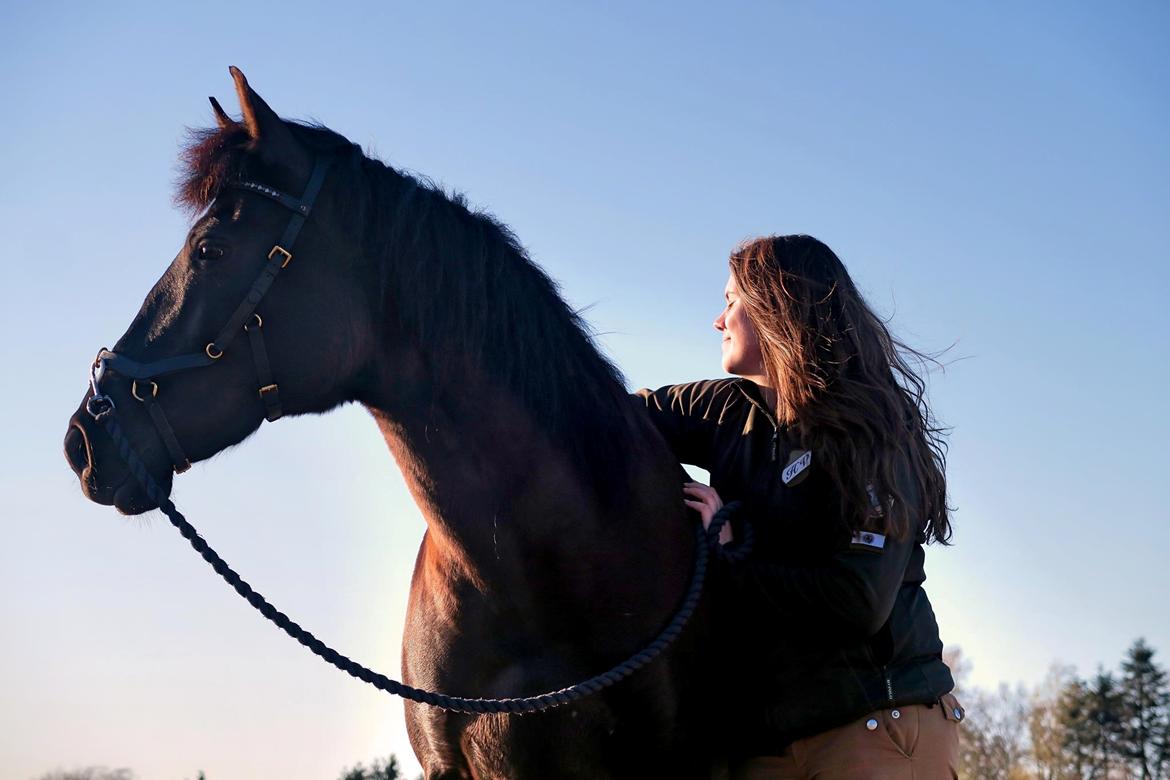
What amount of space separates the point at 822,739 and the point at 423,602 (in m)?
1.45

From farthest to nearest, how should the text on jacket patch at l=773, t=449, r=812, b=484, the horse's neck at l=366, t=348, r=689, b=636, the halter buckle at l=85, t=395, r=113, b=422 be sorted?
the text on jacket patch at l=773, t=449, r=812, b=484 → the horse's neck at l=366, t=348, r=689, b=636 → the halter buckle at l=85, t=395, r=113, b=422

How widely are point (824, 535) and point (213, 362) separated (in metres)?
2.07

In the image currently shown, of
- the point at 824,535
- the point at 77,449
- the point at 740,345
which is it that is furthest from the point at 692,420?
the point at 77,449

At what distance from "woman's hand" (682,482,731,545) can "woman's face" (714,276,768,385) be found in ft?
1.83

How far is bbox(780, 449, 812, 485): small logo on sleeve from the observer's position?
3.32 metres

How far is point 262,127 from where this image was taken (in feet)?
10.3

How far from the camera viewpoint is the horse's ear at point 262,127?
10.2 feet

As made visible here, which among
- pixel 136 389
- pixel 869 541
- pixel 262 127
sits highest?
pixel 262 127

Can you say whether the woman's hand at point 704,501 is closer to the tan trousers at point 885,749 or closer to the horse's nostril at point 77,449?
the tan trousers at point 885,749

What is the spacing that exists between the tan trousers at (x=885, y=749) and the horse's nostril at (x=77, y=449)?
2.44 metres

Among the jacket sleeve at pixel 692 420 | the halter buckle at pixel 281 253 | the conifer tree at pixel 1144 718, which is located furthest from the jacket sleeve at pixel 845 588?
the conifer tree at pixel 1144 718

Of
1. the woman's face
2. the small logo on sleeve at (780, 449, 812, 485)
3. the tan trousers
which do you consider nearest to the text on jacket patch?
the small logo on sleeve at (780, 449, 812, 485)

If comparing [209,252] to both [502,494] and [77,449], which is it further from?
[502,494]

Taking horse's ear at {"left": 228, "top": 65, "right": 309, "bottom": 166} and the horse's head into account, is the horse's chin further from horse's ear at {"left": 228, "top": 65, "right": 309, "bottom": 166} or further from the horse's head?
horse's ear at {"left": 228, "top": 65, "right": 309, "bottom": 166}
